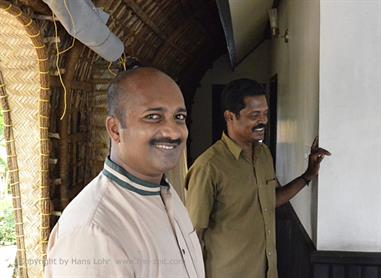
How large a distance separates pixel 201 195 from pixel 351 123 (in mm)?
658

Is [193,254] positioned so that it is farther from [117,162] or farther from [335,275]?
[335,275]

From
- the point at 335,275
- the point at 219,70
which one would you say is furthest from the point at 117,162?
the point at 219,70

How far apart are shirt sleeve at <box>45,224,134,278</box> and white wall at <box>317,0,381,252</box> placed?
114cm

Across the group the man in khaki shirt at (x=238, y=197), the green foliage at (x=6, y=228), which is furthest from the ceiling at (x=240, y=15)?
the green foliage at (x=6, y=228)

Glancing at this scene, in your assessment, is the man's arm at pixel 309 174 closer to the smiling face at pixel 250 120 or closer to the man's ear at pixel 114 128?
the smiling face at pixel 250 120

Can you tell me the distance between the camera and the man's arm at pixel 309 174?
1725mm

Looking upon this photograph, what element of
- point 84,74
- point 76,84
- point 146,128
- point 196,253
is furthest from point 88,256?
point 84,74

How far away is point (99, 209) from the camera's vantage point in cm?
86

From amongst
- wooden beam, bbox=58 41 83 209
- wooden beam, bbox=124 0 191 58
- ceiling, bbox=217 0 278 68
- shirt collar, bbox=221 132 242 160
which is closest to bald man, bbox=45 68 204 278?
shirt collar, bbox=221 132 242 160

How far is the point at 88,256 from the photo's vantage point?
789mm

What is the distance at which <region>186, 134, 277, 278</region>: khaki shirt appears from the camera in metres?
1.76

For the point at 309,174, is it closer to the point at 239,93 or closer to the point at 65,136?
the point at 239,93

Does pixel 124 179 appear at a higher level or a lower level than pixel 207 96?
lower

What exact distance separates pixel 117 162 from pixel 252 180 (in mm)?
959
